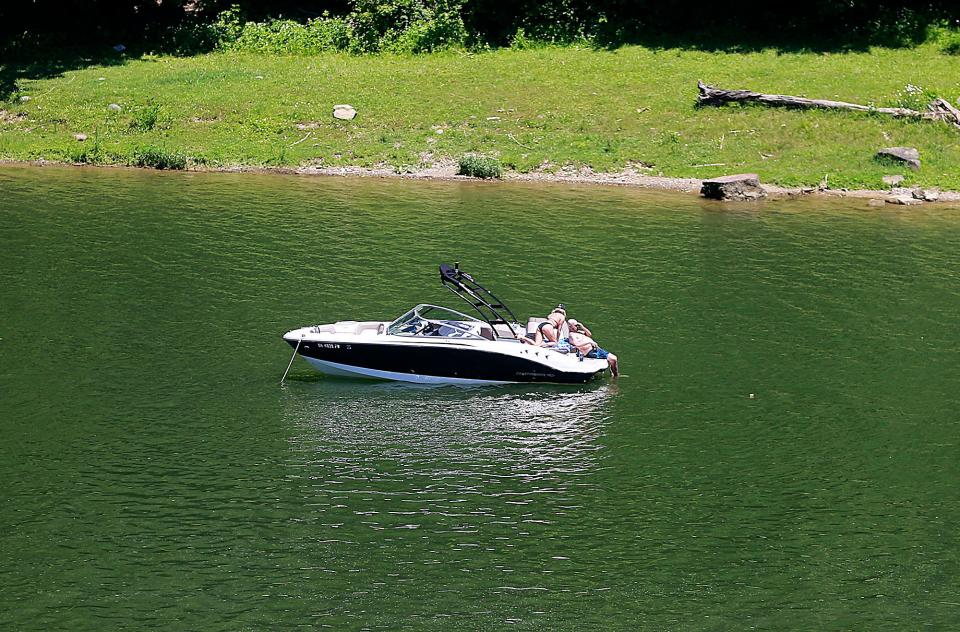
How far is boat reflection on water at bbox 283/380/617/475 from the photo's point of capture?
93.1 feet

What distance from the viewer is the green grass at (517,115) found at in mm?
55750

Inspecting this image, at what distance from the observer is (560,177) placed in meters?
55.3

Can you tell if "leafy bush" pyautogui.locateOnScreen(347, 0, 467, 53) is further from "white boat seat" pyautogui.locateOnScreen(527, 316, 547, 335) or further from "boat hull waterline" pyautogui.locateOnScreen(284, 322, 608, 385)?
"boat hull waterline" pyautogui.locateOnScreen(284, 322, 608, 385)

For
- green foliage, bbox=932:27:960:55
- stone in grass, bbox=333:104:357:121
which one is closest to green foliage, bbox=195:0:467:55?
stone in grass, bbox=333:104:357:121

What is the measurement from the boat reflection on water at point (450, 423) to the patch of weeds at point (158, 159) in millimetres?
27362

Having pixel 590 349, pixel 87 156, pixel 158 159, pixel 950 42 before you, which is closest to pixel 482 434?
pixel 590 349

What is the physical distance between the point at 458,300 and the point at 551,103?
23672mm

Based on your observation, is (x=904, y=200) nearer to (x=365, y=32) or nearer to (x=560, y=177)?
(x=560, y=177)

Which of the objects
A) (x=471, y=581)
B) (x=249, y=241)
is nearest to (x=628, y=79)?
(x=249, y=241)

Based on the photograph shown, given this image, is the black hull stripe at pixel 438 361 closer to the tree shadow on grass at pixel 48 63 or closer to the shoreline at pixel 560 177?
Answer: the shoreline at pixel 560 177

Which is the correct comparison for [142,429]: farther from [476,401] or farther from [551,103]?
[551,103]

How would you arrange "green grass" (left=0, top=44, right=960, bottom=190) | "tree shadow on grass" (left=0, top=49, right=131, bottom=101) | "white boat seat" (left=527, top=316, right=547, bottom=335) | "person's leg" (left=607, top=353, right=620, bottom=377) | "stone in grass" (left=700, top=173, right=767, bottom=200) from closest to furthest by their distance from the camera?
1. "person's leg" (left=607, top=353, right=620, bottom=377)
2. "white boat seat" (left=527, top=316, right=547, bottom=335)
3. "stone in grass" (left=700, top=173, right=767, bottom=200)
4. "green grass" (left=0, top=44, right=960, bottom=190)
5. "tree shadow on grass" (left=0, top=49, right=131, bottom=101)

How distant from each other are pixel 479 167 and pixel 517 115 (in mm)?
5732

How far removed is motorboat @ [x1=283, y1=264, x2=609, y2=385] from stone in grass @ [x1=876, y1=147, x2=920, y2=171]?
90.5 ft
